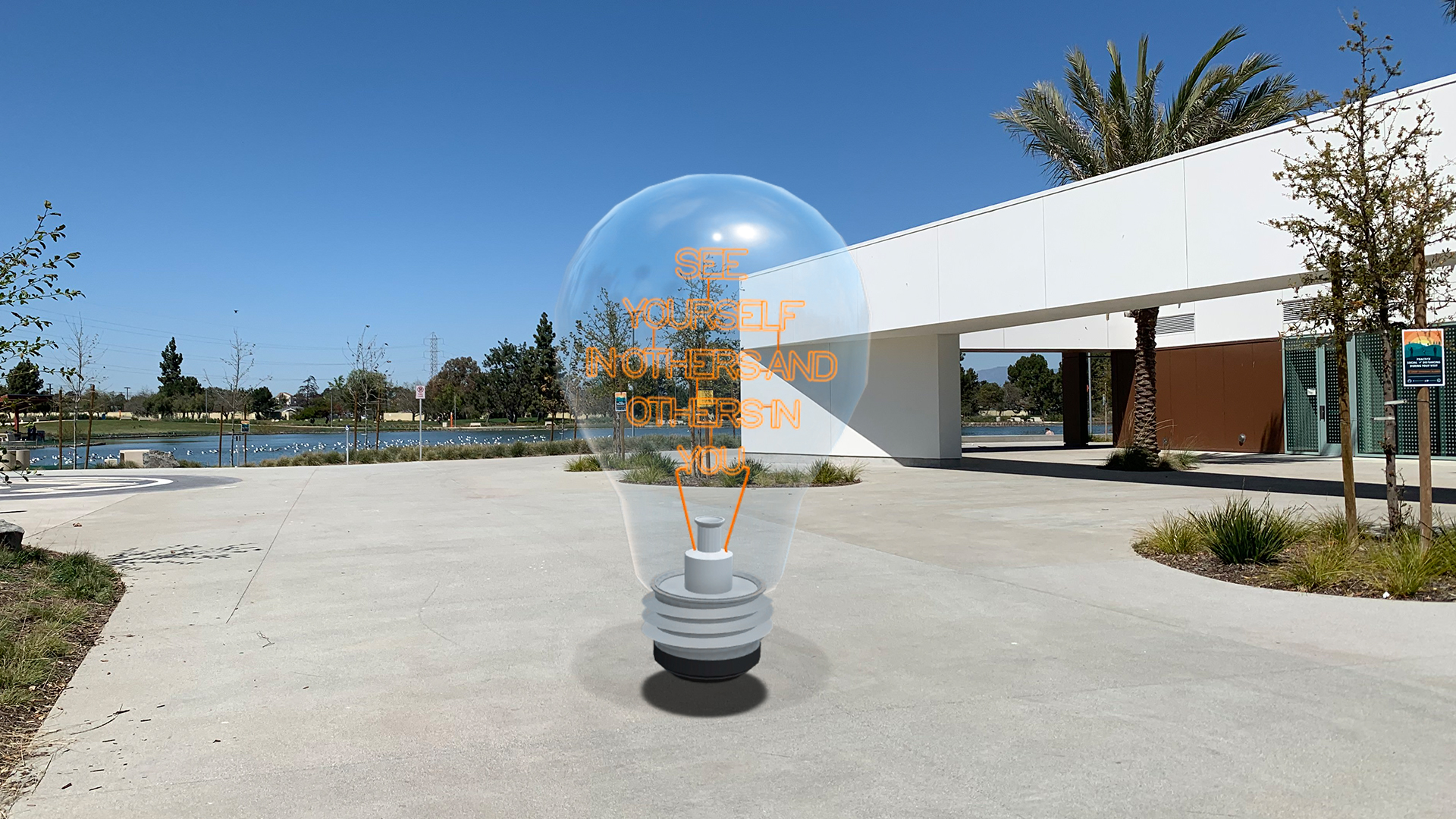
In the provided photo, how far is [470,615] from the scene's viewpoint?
20.1ft

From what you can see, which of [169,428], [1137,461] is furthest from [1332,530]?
[169,428]

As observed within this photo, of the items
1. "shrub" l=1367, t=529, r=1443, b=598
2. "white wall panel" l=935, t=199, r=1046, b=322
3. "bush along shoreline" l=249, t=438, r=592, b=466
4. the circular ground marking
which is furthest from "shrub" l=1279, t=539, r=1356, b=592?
"bush along shoreline" l=249, t=438, r=592, b=466

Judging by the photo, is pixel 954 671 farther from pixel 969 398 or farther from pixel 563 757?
pixel 969 398

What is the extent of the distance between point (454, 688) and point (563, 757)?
119 cm

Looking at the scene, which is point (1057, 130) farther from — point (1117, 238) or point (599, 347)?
point (599, 347)

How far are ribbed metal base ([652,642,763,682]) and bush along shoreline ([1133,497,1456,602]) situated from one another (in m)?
Result: 5.24

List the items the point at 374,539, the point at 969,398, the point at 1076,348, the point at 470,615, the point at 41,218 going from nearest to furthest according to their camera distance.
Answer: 1. the point at 470,615
2. the point at 41,218
3. the point at 374,539
4. the point at 1076,348
5. the point at 969,398

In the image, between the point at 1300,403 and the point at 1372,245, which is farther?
the point at 1300,403

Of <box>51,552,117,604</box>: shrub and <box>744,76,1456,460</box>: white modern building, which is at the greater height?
<box>744,76,1456,460</box>: white modern building

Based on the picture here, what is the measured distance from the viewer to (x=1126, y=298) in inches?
523

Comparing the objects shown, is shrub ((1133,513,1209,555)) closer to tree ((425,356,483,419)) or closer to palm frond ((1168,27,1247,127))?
palm frond ((1168,27,1247,127))

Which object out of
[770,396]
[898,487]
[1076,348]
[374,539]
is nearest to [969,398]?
[1076,348]

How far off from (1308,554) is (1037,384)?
7398cm

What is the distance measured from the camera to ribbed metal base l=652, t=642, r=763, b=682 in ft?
12.3
